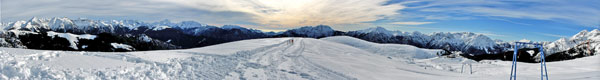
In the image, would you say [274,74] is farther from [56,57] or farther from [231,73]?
[56,57]

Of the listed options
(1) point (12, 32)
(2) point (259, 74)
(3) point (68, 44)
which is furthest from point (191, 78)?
(1) point (12, 32)

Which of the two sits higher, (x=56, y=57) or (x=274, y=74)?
(x=56, y=57)

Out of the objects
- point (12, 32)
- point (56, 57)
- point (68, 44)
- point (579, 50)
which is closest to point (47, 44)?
point (68, 44)

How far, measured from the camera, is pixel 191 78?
930 centimetres

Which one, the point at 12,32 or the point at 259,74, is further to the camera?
the point at 12,32

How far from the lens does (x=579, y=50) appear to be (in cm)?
16838

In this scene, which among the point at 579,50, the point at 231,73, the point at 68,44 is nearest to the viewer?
the point at 231,73

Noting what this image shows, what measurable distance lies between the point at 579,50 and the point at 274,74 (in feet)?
740

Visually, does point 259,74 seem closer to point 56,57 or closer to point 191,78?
point 191,78

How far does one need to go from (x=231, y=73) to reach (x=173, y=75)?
193cm

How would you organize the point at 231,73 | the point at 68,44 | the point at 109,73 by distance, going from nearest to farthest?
the point at 109,73, the point at 231,73, the point at 68,44

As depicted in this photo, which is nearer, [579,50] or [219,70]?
[219,70]

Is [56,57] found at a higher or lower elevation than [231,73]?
higher

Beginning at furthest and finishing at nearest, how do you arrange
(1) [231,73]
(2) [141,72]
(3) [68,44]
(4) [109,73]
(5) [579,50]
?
(5) [579,50], (3) [68,44], (1) [231,73], (2) [141,72], (4) [109,73]
